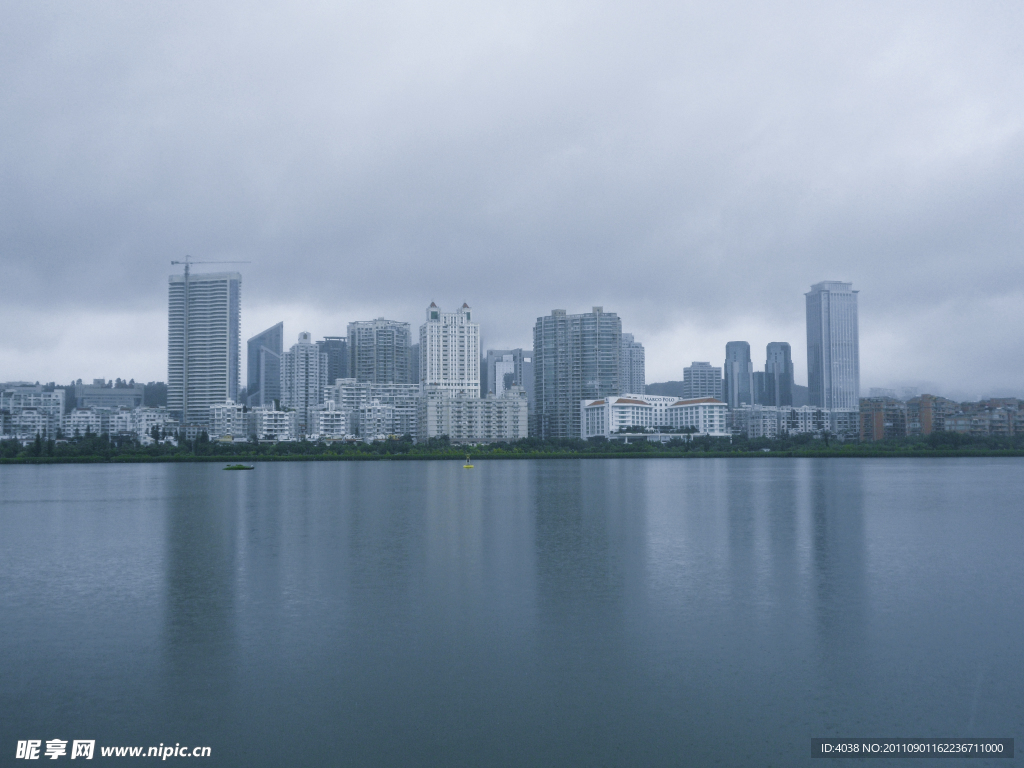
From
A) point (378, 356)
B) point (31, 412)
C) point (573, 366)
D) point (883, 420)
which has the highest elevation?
point (378, 356)

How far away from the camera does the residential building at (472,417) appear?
111 meters

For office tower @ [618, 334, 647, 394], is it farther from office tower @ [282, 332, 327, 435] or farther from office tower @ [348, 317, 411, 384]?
office tower @ [282, 332, 327, 435]

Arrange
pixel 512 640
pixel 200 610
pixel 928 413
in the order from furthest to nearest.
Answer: pixel 928 413
pixel 200 610
pixel 512 640

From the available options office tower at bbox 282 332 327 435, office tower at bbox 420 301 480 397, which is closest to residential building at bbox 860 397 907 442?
office tower at bbox 420 301 480 397

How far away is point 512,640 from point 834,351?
199 meters

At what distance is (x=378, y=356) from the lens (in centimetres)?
15162

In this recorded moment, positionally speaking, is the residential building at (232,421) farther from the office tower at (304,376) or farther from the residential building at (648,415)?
the residential building at (648,415)

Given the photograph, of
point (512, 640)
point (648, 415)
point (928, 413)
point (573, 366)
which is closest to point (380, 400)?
point (573, 366)

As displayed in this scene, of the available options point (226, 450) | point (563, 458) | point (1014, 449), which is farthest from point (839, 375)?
point (226, 450)

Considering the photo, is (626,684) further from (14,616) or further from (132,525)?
(132,525)

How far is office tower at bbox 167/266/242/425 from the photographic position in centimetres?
14012

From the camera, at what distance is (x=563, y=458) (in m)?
88.2

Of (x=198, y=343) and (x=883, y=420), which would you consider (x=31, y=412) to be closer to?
(x=198, y=343)

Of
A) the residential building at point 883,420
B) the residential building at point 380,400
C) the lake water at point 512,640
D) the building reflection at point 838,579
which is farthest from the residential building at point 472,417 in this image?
the lake water at point 512,640
